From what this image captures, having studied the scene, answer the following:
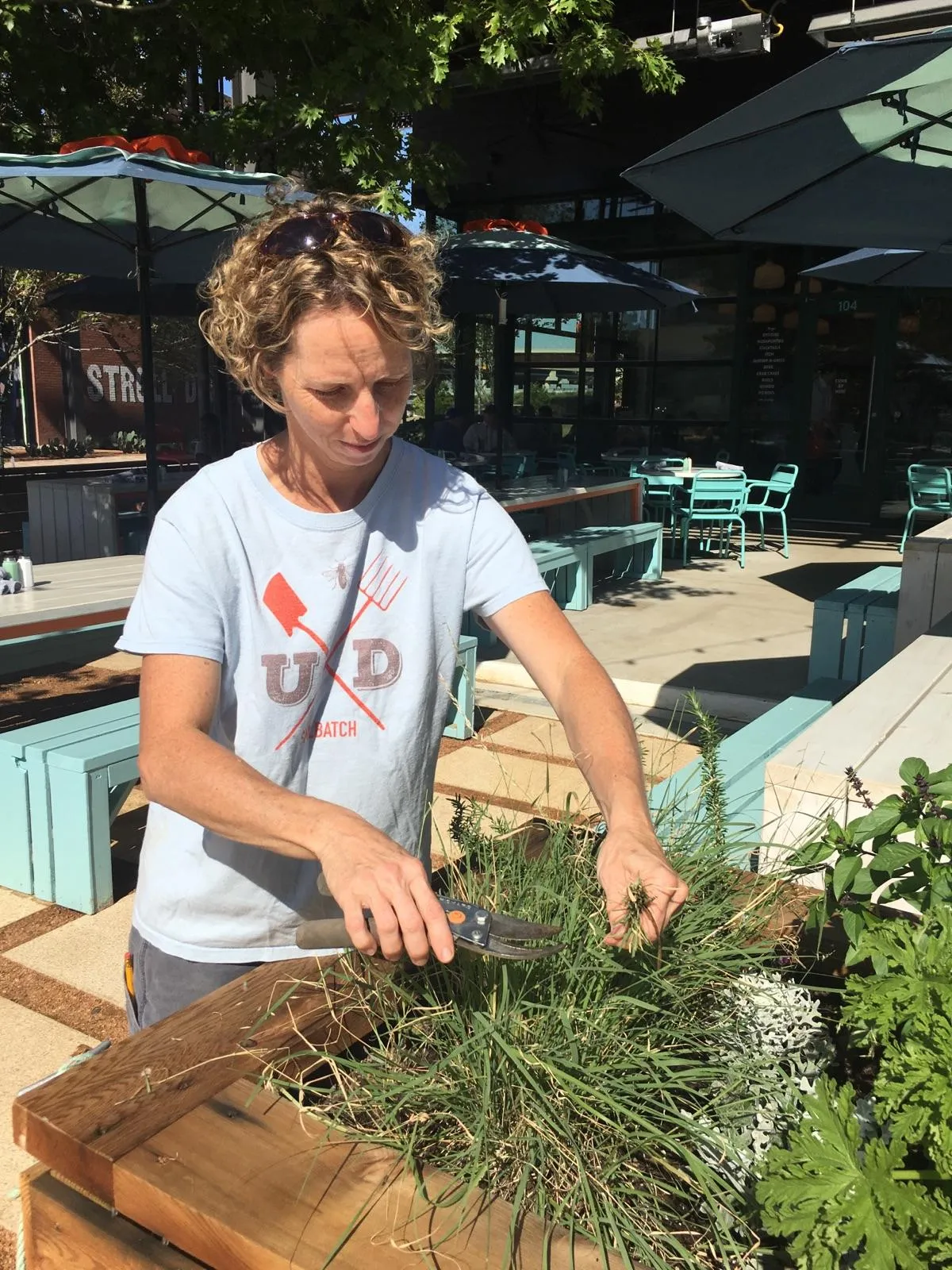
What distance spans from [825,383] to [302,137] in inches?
308

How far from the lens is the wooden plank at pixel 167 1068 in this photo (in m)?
0.99

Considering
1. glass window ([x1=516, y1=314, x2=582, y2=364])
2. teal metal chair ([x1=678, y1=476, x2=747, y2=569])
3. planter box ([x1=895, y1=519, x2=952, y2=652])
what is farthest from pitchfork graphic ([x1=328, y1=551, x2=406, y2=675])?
glass window ([x1=516, y1=314, x2=582, y2=364])

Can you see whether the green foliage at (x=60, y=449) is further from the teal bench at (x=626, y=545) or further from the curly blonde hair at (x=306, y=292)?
the curly blonde hair at (x=306, y=292)

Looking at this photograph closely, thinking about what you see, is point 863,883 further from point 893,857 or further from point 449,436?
point 449,436

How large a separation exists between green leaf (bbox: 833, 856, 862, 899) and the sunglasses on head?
97 cm

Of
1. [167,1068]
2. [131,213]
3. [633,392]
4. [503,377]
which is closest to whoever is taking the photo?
[167,1068]

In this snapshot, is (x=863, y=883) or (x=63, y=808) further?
(x=63, y=808)

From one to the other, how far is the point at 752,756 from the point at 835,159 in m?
2.88

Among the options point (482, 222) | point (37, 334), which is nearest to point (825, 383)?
point (482, 222)

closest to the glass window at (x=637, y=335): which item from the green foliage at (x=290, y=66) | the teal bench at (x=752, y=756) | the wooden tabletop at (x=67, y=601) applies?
the green foliage at (x=290, y=66)

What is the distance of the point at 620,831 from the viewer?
1.19 meters

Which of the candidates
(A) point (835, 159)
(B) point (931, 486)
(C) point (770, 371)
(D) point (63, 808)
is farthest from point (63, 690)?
(C) point (770, 371)

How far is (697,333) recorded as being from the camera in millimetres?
13594

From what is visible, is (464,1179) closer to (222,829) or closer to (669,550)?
(222,829)
